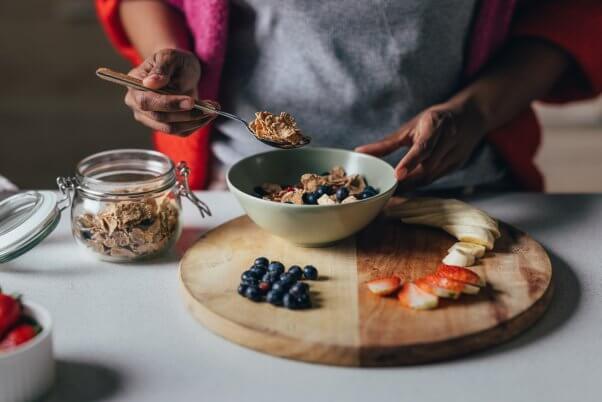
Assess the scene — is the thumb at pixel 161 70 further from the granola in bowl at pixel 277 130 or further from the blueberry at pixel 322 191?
the blueberry at pixel 322 191

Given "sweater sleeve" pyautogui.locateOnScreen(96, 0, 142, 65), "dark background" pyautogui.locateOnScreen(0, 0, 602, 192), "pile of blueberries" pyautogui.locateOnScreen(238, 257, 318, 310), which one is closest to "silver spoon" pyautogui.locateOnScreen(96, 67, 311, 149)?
"pile of blueberries" pyautogui.locateOnScreen(238, 257, 318, 310)

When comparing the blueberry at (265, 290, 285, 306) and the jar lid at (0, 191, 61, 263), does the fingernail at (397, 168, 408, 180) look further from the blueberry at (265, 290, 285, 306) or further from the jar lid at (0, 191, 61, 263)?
the jar lid at (0, 191, 61, 263)

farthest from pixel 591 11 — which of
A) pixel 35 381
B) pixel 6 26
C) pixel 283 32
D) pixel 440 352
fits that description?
pixel 6 26

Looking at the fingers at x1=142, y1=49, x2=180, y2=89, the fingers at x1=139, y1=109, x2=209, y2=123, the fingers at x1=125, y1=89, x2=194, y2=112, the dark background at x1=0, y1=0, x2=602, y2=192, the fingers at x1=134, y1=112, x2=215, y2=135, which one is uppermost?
the fingers at x1=142, y1=49, x2=180, y2=89

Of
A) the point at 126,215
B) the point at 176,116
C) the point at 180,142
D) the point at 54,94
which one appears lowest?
the point at 54,94

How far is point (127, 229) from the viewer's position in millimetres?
1137

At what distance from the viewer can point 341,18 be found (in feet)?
4.64

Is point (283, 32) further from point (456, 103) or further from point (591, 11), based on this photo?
point (591, 11)

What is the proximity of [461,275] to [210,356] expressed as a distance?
0.36 meters

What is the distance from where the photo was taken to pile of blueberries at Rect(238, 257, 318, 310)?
39.2 inches

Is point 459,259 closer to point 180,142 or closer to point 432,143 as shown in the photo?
point 432,143

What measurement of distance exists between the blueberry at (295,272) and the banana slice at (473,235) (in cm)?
28

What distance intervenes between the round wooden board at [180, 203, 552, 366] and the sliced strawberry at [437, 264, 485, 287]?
0.02m

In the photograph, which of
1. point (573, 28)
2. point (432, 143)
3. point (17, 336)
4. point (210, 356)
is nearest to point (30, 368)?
point (17, 336)
